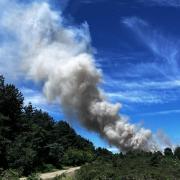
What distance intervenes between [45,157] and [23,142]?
322 inches

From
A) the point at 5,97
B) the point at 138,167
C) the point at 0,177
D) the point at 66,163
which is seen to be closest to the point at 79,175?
the point at 138,167

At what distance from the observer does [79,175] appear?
124 ft

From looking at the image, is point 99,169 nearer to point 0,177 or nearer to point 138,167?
point 138,167

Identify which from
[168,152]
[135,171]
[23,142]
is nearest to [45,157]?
[23,142]

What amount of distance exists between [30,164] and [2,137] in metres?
4.35

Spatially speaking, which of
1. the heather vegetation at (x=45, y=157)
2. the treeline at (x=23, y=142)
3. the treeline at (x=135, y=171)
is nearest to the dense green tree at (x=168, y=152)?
the heather vegetation at (x=45, y=157)

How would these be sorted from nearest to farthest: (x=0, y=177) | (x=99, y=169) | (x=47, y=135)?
(x=0, y=177)
(x=99, y=169)
(x=47, y=135)

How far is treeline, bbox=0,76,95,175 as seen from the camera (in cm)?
4844

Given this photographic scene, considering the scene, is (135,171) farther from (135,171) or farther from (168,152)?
(168,152)

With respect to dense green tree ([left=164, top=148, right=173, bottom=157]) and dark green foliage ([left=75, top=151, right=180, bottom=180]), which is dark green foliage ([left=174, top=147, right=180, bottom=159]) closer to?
dense green tree ([left=164, top=148, right=173, bottom=157])

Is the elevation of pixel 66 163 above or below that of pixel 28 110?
below

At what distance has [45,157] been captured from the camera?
58781mm

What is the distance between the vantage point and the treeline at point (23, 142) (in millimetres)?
48438

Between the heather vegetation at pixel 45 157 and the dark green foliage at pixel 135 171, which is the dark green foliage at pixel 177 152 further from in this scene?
the dark green foliage at pixel 135 171
